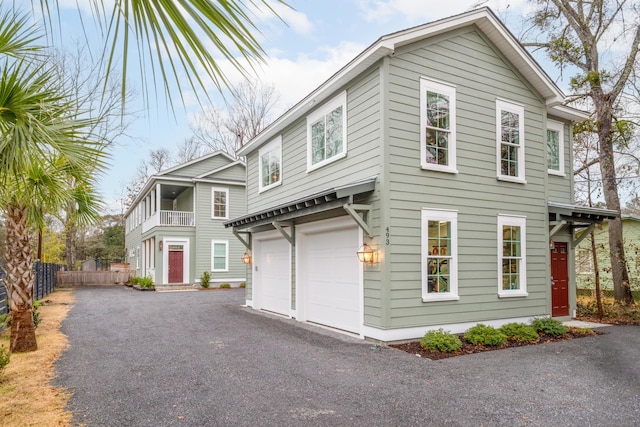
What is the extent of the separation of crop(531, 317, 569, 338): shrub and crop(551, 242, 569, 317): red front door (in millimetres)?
2128

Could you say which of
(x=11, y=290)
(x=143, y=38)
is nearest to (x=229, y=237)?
(x=11, y=290)

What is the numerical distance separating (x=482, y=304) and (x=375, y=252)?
282 cm

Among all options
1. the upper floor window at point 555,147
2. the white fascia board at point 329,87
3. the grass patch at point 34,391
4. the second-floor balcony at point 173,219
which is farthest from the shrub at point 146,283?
the upper floor window at point 555,147

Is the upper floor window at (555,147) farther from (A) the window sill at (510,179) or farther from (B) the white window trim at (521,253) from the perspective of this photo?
(B) the white window trim at (521,253)

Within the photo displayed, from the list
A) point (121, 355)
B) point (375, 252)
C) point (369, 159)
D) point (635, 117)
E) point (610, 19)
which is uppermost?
point (610, 19)

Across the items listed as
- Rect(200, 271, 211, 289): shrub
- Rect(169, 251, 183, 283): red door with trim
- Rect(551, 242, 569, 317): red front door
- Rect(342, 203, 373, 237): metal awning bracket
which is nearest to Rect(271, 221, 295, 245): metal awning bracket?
Rect(342, 203, 373, 237): metal awning bracket

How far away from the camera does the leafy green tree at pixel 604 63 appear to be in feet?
42.7

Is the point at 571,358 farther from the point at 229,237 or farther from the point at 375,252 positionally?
the point at 229,237

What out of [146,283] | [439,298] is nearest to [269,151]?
[439,298]

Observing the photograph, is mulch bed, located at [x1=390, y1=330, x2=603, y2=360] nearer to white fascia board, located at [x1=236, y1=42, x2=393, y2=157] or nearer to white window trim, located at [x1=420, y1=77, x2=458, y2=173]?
white window trim, located at [x1=420, y1=77, x2=458, y2=173]

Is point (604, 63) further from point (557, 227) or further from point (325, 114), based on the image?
point (325, 114)

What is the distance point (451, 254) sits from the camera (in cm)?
855

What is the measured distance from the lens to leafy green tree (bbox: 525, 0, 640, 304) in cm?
1302

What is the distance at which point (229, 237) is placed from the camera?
72.5 ft
